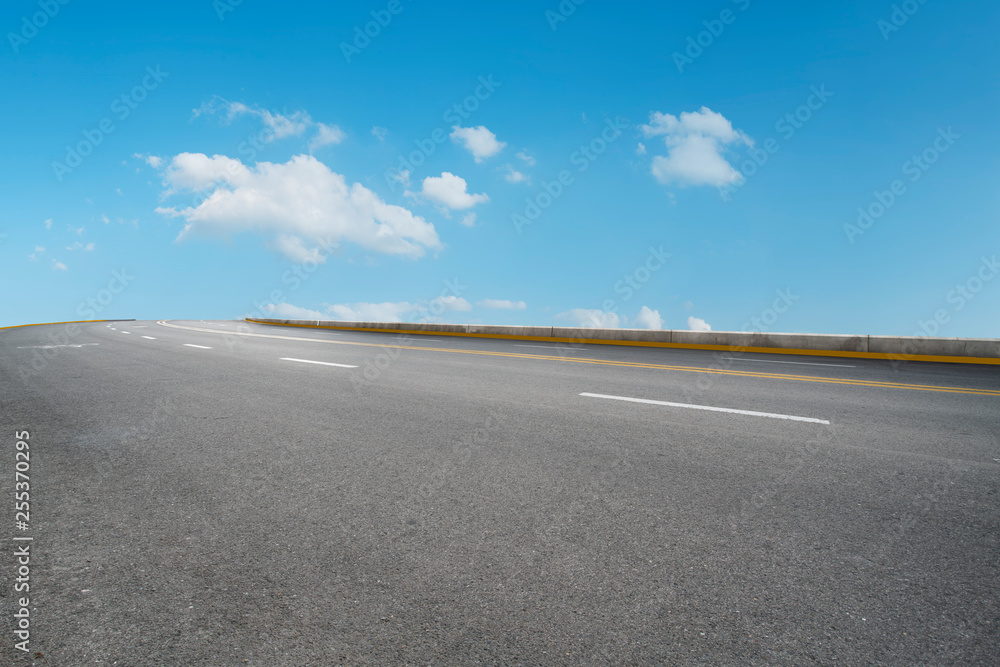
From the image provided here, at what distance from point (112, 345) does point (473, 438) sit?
47.3 ft

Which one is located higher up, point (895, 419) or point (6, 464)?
point (895, 419)

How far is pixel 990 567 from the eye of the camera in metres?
2.51

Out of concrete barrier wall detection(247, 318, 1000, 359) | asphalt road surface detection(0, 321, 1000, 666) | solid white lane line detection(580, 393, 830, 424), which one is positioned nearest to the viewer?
asphalt road surface detection(0, 321, 1000, 666)

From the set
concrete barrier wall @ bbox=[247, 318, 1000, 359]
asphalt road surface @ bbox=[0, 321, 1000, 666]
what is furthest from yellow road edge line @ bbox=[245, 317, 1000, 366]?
asphalt road surface @ bbox=[0, 321, 1000, 666]

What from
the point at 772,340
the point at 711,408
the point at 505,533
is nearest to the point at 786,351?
the point at 772,340

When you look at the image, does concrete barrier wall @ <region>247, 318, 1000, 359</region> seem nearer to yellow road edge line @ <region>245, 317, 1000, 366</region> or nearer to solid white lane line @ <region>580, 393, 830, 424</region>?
yellow road edge line @ <region>245, 317, 1000, 366</region>

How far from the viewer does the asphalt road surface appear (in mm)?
1979

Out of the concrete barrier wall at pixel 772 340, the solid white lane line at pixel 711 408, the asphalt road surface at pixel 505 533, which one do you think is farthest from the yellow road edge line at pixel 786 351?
the solid white lane line at pixel 711 408

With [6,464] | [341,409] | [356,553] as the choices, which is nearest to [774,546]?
[356,553]

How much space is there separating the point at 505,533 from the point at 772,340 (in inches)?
577

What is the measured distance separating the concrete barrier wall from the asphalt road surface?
28.0ft

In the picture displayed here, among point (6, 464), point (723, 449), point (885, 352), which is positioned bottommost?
point (6, 464)

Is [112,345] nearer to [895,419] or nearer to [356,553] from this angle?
[356,553]

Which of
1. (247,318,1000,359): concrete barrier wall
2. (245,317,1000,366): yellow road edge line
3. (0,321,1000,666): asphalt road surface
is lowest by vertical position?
(0,321,1000,666): asphalt road surface
